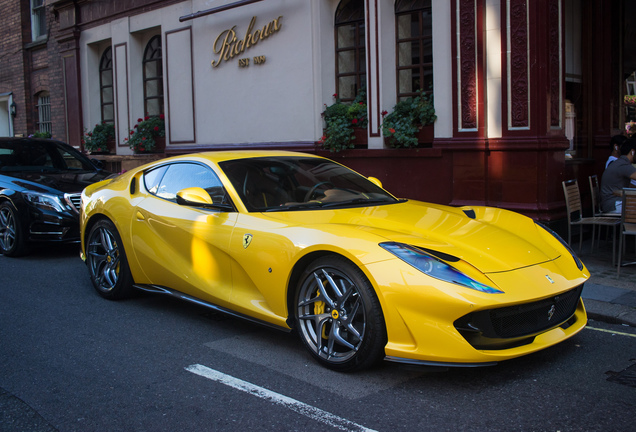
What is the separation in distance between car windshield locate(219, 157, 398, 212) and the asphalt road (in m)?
1.04

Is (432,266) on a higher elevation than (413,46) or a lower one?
lower

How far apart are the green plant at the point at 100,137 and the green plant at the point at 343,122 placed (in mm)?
7481

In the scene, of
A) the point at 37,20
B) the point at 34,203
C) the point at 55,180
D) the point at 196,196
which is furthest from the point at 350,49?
the point at 37,20

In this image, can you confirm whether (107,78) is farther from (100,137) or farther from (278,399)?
(278,399)

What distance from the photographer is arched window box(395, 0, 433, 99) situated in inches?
399

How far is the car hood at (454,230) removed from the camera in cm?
402

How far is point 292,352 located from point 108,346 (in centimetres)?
138

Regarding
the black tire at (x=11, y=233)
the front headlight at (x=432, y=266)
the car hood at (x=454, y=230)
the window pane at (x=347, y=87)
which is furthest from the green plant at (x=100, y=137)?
the front headlight at (x=432, y=266)

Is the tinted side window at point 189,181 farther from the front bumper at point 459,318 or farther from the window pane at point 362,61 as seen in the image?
the window pane at point 362,61

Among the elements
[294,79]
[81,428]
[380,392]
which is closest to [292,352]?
[380,392]

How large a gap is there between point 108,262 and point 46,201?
9.21ft

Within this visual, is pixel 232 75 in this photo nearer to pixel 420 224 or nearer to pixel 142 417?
pixel 420 224

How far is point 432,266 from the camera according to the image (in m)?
3.76

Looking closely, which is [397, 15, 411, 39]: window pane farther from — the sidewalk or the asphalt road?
the asphalt road
